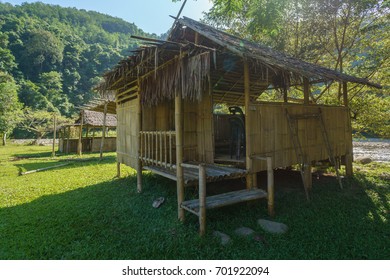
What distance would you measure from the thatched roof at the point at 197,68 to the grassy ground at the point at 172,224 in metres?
2.44

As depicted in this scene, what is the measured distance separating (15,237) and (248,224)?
4092mm

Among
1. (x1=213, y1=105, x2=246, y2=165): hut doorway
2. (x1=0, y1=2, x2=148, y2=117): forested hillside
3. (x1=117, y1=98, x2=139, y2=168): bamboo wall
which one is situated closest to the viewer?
(x1=213, y1=105, x2=246, y2=165): hut doorway

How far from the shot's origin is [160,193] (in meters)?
5.82

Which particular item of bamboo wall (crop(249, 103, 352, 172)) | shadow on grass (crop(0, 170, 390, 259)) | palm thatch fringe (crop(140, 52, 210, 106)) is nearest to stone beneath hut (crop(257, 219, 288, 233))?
shadow on grass (crop(0, 170, 390, 259))

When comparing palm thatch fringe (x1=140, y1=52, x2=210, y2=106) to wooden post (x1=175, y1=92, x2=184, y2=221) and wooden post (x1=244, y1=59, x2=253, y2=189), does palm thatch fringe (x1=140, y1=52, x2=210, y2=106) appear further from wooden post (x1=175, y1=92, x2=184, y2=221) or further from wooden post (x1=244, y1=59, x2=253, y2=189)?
wooden post (x1=244, y1=59, x2=253, y2=189)

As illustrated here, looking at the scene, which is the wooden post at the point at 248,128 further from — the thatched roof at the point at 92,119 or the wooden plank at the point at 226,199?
the thatched roof at the point at 92,119

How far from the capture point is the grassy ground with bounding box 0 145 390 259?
11.0 feet

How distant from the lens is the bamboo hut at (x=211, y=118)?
4.09 meters

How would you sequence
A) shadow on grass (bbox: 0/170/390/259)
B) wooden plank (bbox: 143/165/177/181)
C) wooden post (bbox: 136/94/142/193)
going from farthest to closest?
1. wooden post (bbox: 136/94/142/193)
2. wooden plank (bbox: 143/165/177/181)
3. shadow on grass (bbox: 0/170/390/259)

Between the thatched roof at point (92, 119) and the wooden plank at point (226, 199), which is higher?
the thatched roof at point (92, 119)

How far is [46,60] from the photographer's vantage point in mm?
45000

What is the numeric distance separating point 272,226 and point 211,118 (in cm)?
262

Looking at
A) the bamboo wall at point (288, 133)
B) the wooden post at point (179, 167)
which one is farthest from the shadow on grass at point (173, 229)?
the bamboo wall at point (288, 133)

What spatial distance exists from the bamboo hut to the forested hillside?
31.4 metres
